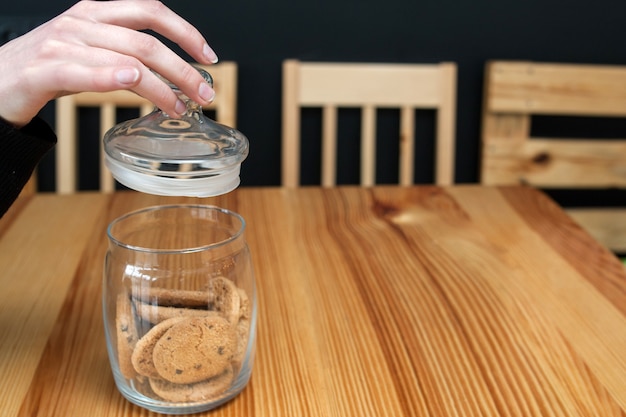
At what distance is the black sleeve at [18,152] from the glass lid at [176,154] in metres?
0.07

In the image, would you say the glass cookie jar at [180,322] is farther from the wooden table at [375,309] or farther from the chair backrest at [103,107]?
the chair backrest at [103,107]

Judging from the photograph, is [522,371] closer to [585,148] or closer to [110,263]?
[110,263]

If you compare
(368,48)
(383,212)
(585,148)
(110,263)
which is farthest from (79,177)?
(110,263)

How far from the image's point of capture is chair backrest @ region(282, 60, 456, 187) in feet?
5.74

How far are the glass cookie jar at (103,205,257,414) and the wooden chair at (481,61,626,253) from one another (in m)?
1.30

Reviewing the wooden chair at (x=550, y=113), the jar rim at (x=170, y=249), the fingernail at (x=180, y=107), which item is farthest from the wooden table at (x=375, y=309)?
the wooden chair at (x=550, y=113)

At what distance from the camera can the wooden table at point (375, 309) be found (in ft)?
2.32

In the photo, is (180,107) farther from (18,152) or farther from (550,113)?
(550,113)

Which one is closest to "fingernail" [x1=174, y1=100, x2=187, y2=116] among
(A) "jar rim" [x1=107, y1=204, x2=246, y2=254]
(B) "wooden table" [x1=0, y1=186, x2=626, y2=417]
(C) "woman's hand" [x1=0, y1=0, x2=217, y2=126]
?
(C) "woman's hand" [x1=0, y1=0, x2=217, y2=126]

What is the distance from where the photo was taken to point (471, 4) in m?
1.99

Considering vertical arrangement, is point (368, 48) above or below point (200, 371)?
above

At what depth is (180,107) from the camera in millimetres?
647

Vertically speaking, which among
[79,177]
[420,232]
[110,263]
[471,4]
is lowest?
[79,177]

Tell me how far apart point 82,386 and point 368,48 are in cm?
143
